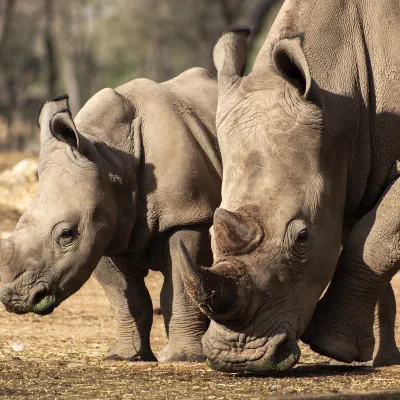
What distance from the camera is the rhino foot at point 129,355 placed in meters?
8.45

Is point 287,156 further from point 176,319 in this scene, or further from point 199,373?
point 176,319

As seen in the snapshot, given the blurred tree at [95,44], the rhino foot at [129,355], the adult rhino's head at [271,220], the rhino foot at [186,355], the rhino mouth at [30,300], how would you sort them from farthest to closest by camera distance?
the blurred tree at [95,44], the rhino foot at [129,355], the rhino foot at [186,355], the rhino mouth at [30,300], the adult rhino's head at [271,220]

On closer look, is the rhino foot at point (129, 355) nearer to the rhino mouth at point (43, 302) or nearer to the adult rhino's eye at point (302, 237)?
the rhino mouth at point (43, 302)

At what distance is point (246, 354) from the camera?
6.09 m

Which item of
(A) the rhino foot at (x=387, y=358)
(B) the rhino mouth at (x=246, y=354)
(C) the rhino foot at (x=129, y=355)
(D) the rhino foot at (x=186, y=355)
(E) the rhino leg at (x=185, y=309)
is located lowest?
(C) the rhino foot at (x=129, y=355)

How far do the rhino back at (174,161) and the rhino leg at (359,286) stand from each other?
1658 millimetres

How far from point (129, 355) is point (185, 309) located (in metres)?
0.73

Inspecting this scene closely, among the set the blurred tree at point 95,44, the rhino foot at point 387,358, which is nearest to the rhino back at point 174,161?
the rhino foot at point 387,358

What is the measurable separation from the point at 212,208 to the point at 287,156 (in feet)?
5.95

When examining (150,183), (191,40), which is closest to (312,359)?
(150,183)

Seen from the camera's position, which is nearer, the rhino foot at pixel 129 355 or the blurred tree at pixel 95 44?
the rhino foot at pixel 129 355

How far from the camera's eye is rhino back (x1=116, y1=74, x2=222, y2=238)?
26.6 ft

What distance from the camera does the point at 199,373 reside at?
22.0 feet

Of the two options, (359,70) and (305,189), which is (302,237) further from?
(359,70)
